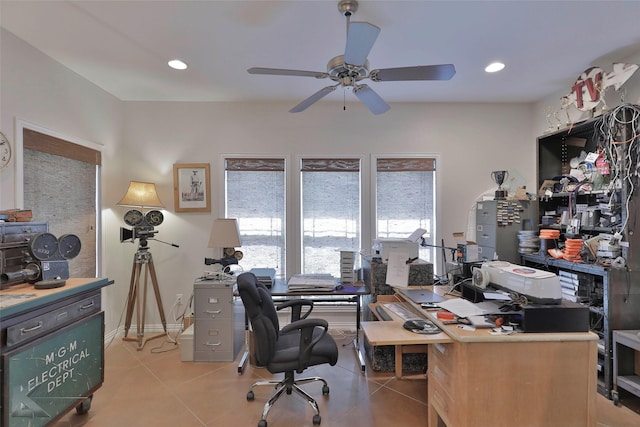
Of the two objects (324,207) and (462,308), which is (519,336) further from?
(324,207)

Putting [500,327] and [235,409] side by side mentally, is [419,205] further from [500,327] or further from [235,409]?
[235,409]

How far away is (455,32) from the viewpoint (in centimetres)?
223

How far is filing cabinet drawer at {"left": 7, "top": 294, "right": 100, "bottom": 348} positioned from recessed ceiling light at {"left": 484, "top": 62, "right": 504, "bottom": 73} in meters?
3.79

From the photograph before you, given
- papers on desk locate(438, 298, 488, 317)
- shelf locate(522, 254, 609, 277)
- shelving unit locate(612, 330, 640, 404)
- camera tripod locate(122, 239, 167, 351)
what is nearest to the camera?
papers on desk locate(438, 298, 488, 317)

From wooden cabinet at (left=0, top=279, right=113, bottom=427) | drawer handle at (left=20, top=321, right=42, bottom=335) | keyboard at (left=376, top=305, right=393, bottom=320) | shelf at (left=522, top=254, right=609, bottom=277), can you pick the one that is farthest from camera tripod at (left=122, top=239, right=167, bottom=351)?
shelf at (left=522, top=254, right=609, bottom=277)

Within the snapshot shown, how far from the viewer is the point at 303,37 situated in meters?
2.29

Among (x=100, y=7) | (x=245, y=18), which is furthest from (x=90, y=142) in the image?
(x=245, y=18)

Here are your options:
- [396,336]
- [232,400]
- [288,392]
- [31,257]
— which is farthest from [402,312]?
[31,257]

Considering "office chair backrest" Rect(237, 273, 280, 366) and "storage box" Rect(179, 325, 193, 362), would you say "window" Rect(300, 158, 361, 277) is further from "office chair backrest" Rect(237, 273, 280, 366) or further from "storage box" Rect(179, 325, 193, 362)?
"office chair backrest" Rect(237, 273, 280, 366)

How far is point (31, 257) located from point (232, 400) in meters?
1.71

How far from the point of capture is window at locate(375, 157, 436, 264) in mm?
3682

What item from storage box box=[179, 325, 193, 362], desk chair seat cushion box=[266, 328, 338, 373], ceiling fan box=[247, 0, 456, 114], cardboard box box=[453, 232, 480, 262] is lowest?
storage box box=[179, 325, 193, 362]

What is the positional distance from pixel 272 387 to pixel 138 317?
70.0 inches

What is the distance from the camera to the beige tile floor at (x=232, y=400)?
206 cm
